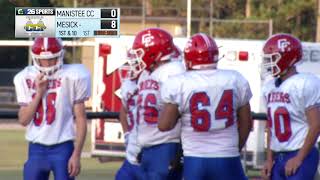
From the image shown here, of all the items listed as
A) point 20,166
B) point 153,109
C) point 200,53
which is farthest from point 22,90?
point 20,166

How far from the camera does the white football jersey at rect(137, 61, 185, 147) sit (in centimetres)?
661

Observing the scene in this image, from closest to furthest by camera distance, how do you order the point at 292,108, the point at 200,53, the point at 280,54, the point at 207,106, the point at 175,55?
1. the point at 207,106
2. the point at 200,53
3. the point at 292,108
4. the point at 280,54
5. the point at 175,55

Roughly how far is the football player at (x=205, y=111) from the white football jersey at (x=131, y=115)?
61 centimetres

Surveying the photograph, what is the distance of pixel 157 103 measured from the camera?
21.8 feet

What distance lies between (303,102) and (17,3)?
4.36 m

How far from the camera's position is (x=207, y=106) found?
20.1ft

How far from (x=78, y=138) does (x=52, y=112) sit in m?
0.27

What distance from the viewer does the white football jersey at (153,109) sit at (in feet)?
21.7

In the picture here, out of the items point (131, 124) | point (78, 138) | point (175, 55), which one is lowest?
point (78, 138)

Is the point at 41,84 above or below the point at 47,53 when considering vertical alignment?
below

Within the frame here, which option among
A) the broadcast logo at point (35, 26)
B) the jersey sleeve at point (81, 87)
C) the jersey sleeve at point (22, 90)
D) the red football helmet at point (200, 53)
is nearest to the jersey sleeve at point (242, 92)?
the red football helmet at point (200, 53)

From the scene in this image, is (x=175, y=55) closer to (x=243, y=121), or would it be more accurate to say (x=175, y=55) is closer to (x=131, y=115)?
(x=131, y=115)
